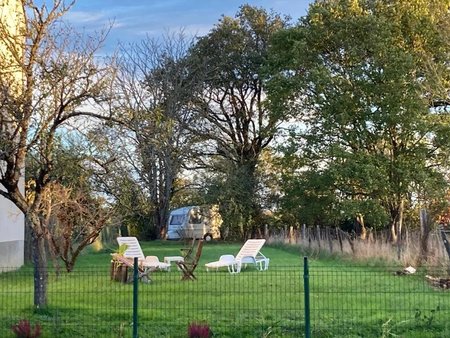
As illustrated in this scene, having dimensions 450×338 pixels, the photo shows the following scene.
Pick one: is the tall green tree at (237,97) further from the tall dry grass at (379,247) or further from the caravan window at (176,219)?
the tall dry grass at (379,247)

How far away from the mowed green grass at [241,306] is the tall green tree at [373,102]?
52.7 feet

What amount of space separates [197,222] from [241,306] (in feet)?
106

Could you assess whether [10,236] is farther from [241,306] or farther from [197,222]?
Answer: [197,222]

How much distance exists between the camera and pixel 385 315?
10.4 metres

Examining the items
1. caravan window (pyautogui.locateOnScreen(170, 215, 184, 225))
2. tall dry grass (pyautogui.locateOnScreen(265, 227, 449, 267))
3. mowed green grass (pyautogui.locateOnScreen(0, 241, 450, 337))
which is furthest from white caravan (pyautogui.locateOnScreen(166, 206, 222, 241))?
mowed green grass (pyautogui.locateOnScreen(0, 241, 450, 337))

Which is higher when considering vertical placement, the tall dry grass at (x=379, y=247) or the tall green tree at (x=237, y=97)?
the tall green tree at (x=237, y=97)

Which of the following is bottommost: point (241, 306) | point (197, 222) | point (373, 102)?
point (241, 306)

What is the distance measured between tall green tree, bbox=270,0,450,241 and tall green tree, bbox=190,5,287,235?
8.16m

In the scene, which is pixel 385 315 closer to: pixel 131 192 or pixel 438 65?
pixel 131 192

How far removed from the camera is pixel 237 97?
4419 centimetres

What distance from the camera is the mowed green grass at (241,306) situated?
9.54m

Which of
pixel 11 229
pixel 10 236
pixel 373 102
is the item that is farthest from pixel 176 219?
pixel 10 236

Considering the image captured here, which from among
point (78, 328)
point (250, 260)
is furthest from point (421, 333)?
point (250, 260)

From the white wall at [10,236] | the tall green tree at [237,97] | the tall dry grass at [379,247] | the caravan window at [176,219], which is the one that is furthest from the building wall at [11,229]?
the caravan window at [176,219]
